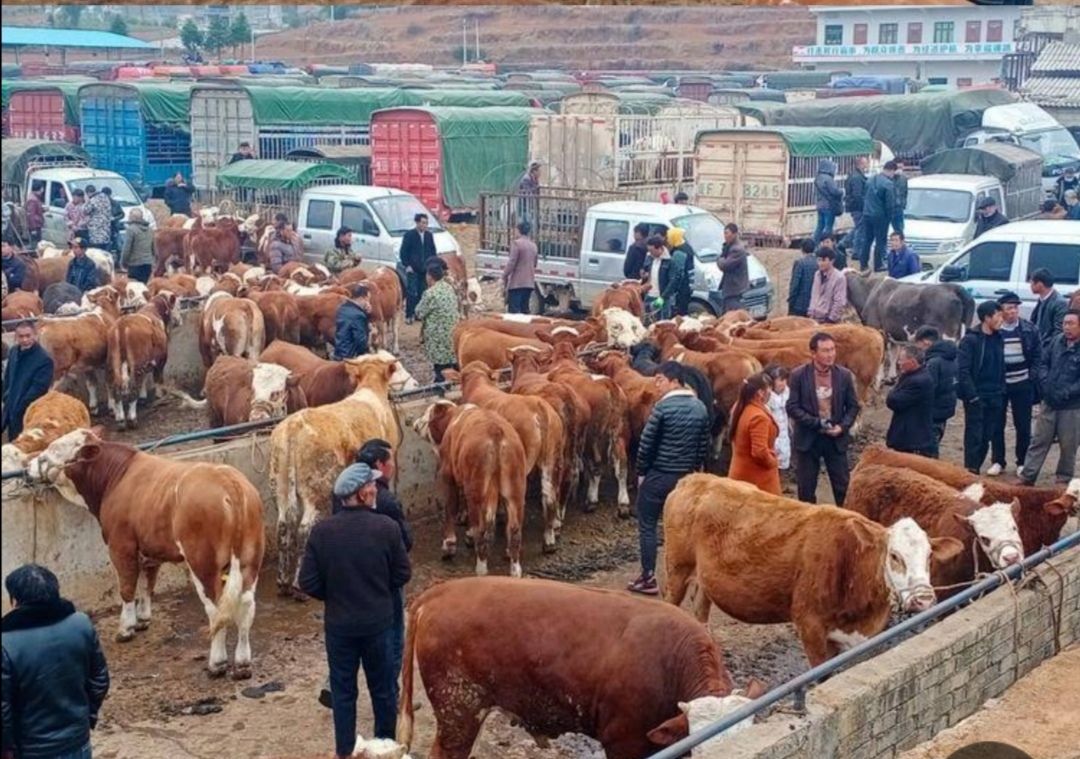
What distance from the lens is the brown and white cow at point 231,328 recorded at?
15.4m

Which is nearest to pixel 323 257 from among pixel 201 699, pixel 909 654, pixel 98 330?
pixel 98 330

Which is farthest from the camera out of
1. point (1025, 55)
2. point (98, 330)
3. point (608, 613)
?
point (1025, 55)

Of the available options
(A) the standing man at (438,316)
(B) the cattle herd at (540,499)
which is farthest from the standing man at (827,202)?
(A) the standing man at (438,316)

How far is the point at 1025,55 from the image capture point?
47688mm

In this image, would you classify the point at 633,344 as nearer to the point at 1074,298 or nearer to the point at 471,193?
the point at 1074,298

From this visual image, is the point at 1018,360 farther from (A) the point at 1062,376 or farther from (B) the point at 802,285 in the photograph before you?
(B) the point at 802,285

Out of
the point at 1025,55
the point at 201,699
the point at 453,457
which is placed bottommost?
the point at 201,699

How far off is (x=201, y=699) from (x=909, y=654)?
12.7ft

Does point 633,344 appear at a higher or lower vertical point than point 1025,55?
lower

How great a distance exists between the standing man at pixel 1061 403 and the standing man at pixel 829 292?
11.9 ft

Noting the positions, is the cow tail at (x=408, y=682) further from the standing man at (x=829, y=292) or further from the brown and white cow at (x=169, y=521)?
the standing man at (x=829, y=292)

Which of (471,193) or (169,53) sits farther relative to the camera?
(169,53)

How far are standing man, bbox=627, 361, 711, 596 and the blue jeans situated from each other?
288cm

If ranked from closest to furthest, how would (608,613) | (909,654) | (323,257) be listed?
(608,613), (909,654), (323,257)
